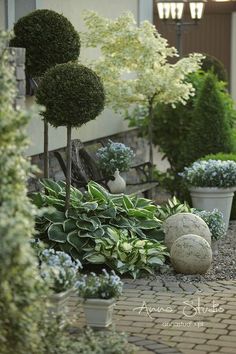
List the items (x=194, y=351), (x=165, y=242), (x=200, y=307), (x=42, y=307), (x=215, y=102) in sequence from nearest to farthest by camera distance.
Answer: (x=42, y=307), (x=194, y=351), (x=200, y=307), (x=165, y=242), (x=215, y=102)

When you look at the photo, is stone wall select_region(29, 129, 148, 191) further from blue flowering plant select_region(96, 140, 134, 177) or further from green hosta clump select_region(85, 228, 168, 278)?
green hosta clump select_region(85, 228, 168, 278)

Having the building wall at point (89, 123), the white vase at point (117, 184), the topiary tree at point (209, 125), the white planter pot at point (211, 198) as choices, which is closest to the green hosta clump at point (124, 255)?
the building wall at point (89, 123)

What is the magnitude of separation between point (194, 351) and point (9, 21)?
5.33m

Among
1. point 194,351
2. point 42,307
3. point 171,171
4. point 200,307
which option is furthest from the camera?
point 171,171

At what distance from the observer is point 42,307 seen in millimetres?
4926

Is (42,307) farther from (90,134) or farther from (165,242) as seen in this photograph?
(90,134)

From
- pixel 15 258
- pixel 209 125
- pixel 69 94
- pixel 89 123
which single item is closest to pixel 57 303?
pixel 15 258

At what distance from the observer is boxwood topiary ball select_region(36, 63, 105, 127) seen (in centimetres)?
A: 816

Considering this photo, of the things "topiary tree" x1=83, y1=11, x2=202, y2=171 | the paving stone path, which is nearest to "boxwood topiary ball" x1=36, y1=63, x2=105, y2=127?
the paving stone path

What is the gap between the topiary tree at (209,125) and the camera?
1159 cm

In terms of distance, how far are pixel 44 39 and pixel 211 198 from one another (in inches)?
111

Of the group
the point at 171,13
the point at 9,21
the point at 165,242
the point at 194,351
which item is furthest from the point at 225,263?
the point at 171,13

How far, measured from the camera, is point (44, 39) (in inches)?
362

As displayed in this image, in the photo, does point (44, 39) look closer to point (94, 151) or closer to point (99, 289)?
point (94, 151)
